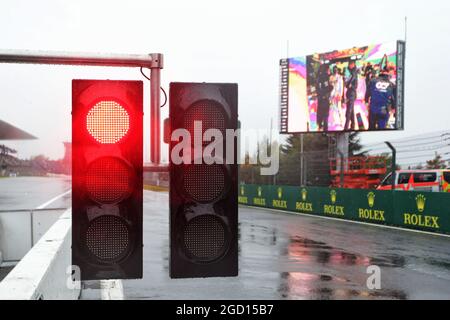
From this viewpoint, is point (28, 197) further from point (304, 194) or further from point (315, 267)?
point (315, 267)

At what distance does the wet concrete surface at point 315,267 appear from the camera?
9109 millimetres

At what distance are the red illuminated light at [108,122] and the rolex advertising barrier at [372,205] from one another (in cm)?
1780

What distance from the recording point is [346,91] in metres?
37.0

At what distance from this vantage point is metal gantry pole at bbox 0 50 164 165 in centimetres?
255

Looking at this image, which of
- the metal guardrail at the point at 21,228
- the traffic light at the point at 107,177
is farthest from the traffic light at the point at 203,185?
the metal guardrail at the point at 21,228

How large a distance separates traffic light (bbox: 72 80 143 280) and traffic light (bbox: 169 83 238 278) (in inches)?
6.4

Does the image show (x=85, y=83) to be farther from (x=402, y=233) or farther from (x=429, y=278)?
(x=402, y=233)

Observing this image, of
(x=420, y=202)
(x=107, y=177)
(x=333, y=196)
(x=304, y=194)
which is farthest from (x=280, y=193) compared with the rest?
(x=107, y=177)

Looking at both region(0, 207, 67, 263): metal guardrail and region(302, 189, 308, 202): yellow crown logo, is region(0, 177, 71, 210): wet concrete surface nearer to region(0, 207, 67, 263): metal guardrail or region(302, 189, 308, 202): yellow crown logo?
region(302, 189, 308, 202): yellow crown logo

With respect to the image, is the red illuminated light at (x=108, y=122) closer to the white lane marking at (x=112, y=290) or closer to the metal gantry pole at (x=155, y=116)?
the metal gantry pole at (x=155, y=116)

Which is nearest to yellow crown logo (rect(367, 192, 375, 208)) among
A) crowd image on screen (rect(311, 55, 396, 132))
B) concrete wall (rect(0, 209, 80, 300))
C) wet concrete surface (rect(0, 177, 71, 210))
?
crowd image on screen (rect(311, 55, 396, 132))

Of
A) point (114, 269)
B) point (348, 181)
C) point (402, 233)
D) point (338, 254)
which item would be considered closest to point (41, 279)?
point (114, 269)

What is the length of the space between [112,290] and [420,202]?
13844mm

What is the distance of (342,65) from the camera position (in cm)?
3775
